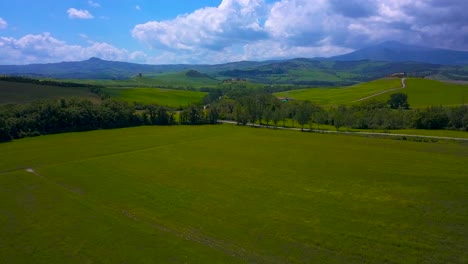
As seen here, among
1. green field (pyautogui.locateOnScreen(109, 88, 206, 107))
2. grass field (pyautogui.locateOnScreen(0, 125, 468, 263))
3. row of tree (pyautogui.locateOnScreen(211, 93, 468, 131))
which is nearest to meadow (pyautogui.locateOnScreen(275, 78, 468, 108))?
row of tree (pyautogui.locateOnScreen(211, 93, 468, 131))

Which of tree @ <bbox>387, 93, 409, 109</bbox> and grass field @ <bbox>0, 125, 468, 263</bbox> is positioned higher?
tree @ <bbox>387, 93, 409, 109</bbox>

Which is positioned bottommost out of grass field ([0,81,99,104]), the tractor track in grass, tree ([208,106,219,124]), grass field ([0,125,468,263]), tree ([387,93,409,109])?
the tractor track in grass

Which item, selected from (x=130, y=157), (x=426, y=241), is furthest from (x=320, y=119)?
(x=426, y=241)

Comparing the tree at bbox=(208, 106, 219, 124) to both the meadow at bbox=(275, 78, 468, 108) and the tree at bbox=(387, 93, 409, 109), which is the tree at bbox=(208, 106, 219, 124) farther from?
the tree at bbox=(387, 93, 409, 109)

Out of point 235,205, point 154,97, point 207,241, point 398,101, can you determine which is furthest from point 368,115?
point 154,97

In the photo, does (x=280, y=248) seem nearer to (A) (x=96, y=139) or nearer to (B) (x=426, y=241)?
(B) (x=426, y=241)

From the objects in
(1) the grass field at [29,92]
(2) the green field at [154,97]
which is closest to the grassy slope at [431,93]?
(2) the green field at [154,97]

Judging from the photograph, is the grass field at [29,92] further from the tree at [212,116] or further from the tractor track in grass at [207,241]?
the tractor track in grass at [207,241]

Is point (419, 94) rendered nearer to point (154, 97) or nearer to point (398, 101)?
point (398, 101)
